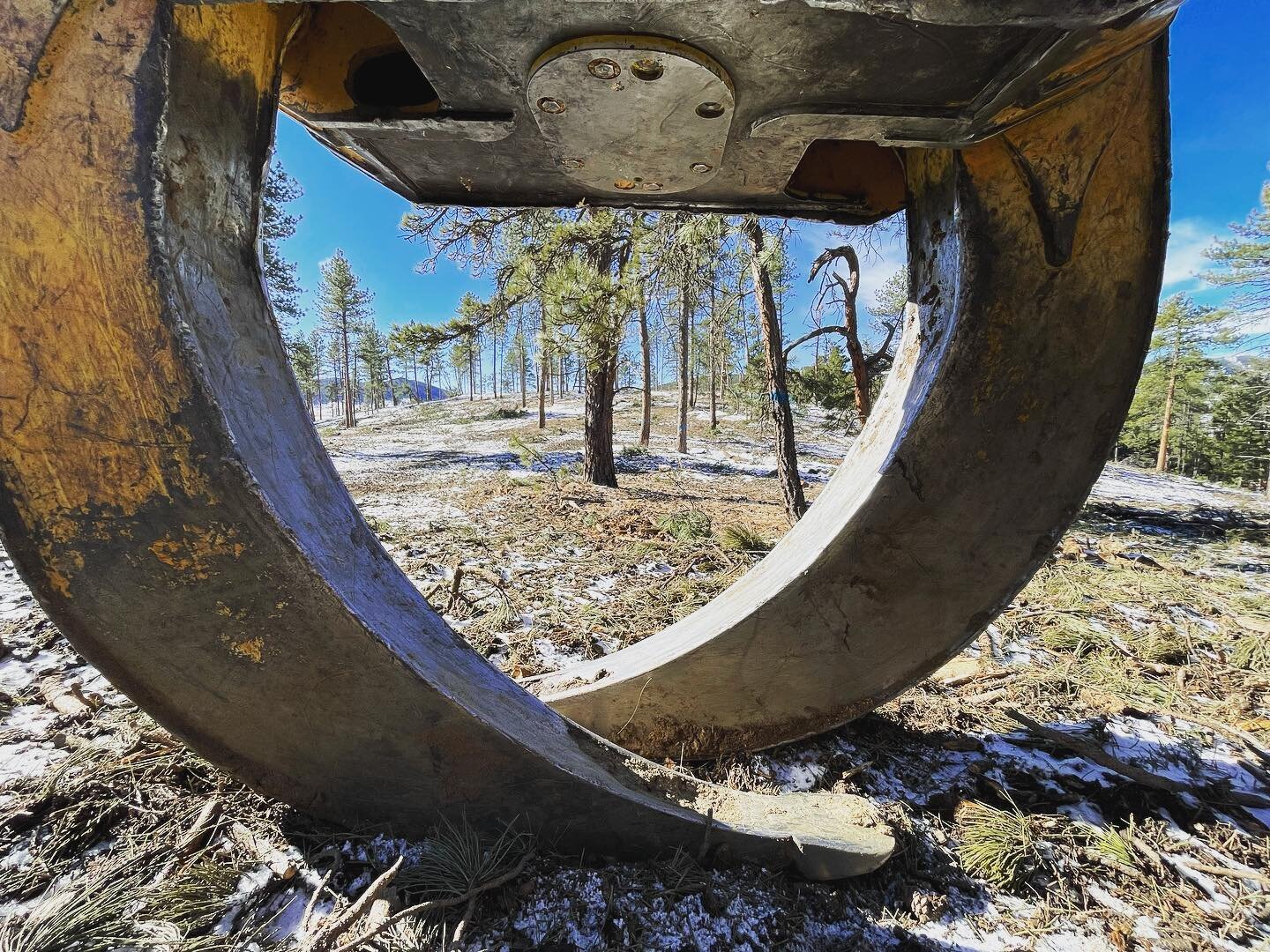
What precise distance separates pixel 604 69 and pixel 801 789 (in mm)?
2002

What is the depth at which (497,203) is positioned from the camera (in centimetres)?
164

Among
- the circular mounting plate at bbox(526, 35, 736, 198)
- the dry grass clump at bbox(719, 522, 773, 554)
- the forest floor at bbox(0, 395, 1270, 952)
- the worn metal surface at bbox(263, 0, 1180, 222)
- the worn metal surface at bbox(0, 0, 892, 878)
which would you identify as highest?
the worn metal surface at bbox(263, 0, 1180, 222)

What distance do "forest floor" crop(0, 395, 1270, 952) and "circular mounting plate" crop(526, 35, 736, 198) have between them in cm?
149

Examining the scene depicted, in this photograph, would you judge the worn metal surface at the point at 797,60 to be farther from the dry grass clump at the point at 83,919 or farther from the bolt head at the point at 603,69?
the dry grass clump at the point at 83,919

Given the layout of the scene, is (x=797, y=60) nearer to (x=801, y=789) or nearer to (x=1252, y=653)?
(x=801, y=789)

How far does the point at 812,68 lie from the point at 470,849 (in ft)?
5.47

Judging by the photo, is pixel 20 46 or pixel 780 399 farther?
Answer: pixel 780 399

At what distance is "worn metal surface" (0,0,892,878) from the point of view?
793 mm

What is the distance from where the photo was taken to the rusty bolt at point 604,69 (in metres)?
0.93

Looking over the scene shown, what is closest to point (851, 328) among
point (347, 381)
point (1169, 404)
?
point (1169, 404)

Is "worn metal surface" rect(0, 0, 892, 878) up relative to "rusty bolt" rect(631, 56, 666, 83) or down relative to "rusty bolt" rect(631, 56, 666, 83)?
down

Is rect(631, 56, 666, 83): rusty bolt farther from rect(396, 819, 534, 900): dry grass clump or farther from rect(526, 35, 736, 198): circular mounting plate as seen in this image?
rect(396, 819, 534, 900): dry grass clump

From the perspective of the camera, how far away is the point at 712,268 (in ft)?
24.4

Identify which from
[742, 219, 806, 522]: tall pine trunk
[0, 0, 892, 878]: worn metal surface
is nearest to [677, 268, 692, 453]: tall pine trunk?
[742, 219, 806, 522]: tall pine trunk
